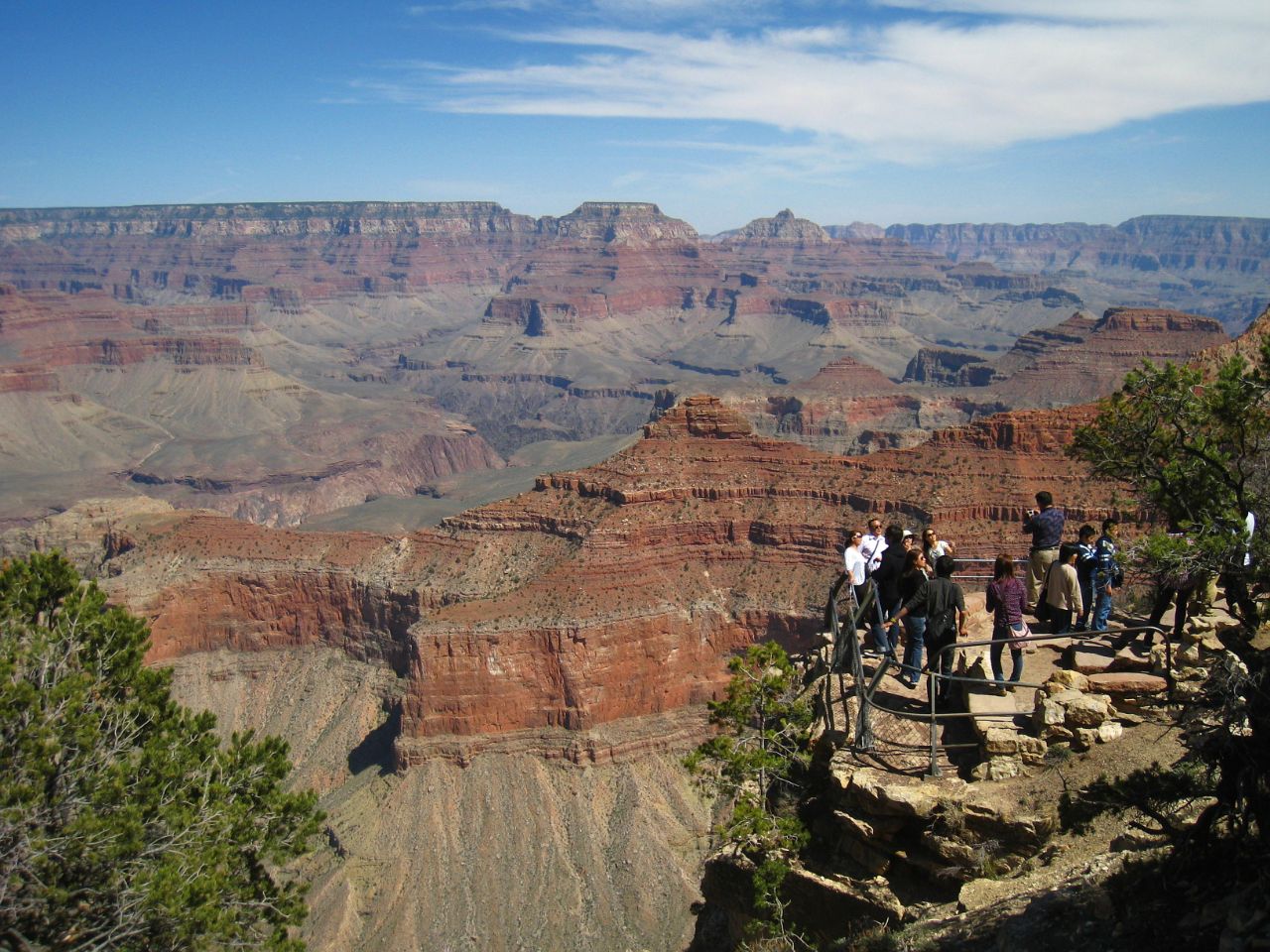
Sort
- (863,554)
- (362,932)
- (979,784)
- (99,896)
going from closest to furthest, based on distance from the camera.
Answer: (979,784) < (99,896) < (863,554) < (362,932)

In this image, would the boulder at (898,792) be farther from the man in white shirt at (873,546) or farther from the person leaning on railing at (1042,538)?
the person leaning on railing at (1042,538)

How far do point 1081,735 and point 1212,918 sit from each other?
16.0 feet

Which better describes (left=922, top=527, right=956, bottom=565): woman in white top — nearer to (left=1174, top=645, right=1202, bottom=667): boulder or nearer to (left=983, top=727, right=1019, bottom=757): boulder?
(left=1174, top=645, right=1202, bottom=667): boulder

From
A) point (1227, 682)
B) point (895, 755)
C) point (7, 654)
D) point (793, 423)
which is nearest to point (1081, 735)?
point (895, 755)

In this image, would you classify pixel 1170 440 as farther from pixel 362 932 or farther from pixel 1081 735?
pixel 362 932

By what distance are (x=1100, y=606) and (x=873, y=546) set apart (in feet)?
15.0

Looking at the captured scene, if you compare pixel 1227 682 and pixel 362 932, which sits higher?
pixel 1227 682

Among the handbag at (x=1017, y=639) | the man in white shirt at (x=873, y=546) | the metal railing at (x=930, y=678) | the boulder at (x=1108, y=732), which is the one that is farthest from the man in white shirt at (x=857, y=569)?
the boulder at (x=1108, y=732)

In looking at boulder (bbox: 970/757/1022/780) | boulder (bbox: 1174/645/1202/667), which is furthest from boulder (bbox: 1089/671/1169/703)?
boulder (bbox: 970/757/1022/780)

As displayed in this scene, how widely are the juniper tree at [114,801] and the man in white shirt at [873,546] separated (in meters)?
13.2

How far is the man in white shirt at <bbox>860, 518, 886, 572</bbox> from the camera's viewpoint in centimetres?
2134

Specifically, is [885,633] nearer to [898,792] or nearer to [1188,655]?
[898,792]

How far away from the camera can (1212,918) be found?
10.4 metres

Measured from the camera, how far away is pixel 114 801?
1825 centimetres
